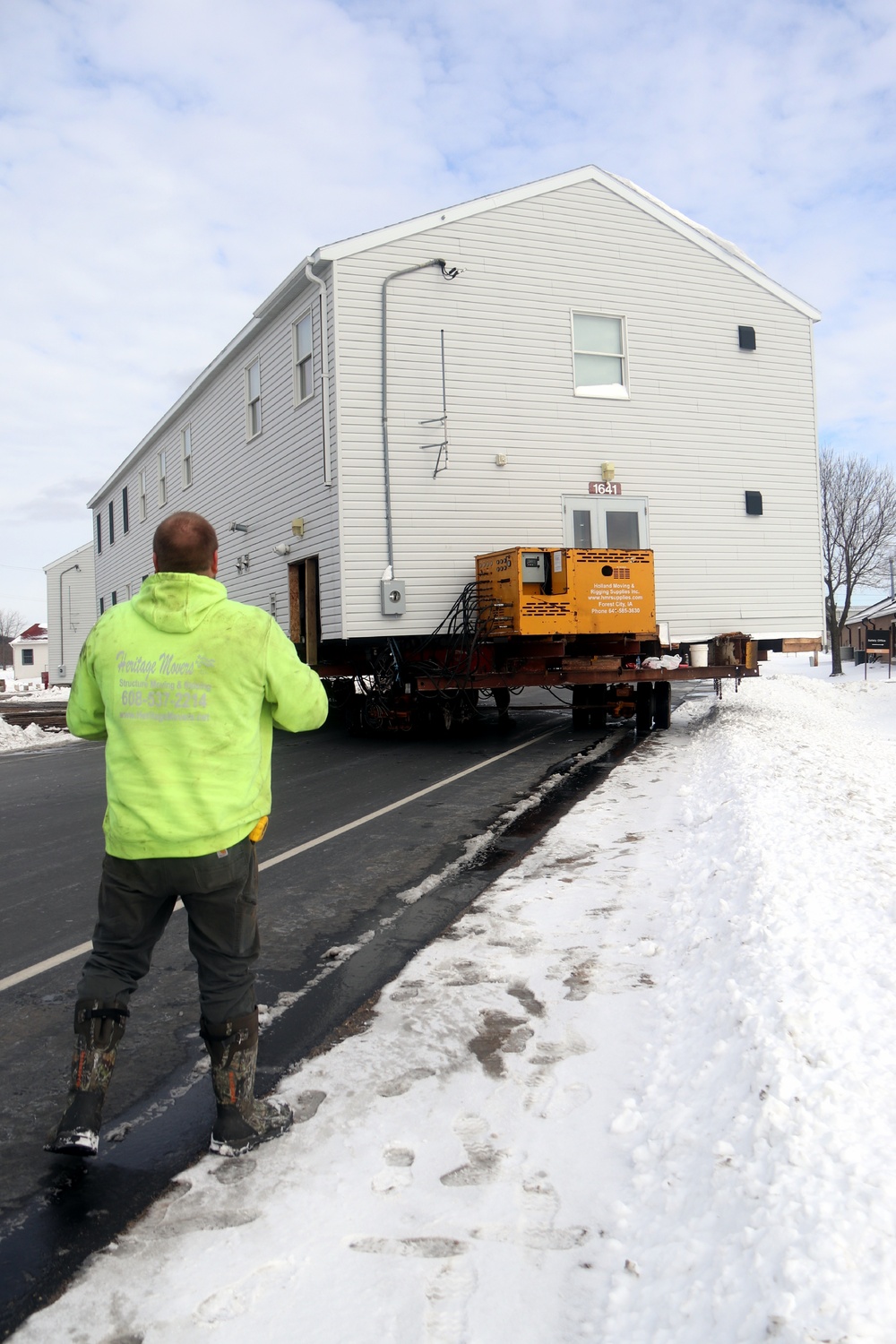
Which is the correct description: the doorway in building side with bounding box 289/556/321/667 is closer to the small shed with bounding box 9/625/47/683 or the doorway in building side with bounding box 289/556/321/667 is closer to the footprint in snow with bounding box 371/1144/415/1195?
the footprint in snow with bounding box 371/1144/415/1195

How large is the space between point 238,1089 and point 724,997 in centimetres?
173

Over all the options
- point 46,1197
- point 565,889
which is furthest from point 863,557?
point 46,1197

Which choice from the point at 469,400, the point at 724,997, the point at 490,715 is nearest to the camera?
the point at 724,997

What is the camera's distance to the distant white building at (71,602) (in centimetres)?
4175

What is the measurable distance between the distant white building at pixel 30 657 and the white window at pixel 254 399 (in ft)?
200

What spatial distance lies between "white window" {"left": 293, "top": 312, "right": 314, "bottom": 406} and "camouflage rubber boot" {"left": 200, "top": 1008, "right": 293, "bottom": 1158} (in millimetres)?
13053

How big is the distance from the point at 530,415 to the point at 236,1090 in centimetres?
1307

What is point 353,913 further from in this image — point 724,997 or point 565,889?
point 724,997

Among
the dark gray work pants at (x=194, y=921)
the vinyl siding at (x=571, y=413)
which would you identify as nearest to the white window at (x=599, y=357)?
the vinyl siding at (x=571, y=413)

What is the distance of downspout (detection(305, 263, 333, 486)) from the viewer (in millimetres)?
13859

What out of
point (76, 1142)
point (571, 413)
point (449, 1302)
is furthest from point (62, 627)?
point (449, 1302)

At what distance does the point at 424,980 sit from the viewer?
415 cm

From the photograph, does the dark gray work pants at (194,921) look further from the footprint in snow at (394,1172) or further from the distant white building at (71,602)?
the distant white building at (71,602)

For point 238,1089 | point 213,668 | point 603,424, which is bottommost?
point 238,1089
